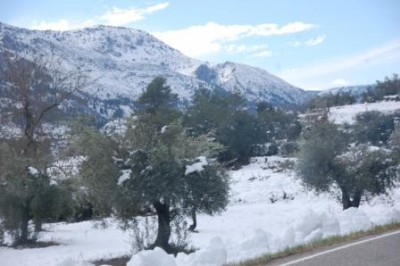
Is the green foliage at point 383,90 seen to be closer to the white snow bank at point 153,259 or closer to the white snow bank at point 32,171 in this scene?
the white snow bank at point 32,171

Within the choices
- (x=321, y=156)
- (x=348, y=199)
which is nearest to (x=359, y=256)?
(x=321, y=156)

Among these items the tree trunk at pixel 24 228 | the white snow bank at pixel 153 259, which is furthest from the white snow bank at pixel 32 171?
the white snow bank at pixel 153 259

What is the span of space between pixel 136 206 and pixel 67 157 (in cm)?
802

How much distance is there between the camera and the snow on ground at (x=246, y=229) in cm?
1074

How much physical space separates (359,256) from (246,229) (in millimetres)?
15504

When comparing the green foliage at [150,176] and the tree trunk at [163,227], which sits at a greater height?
the green foliage at [150,176]

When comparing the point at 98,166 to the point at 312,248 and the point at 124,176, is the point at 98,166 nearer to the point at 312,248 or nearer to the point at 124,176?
the point at 124,176

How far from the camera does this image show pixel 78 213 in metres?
29.7

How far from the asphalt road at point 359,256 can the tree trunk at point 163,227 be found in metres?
7.21

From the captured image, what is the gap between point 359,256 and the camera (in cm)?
849

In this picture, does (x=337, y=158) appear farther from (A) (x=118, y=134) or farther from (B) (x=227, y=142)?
(B) (x=227, y=142)

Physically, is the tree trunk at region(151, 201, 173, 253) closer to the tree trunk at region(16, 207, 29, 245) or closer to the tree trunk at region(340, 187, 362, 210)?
the tree trunk at region(16, 207, 29, 245)

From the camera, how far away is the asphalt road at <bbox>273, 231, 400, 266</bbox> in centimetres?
803

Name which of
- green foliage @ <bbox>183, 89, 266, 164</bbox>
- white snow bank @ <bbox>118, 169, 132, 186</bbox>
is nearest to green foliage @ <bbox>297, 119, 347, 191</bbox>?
white snow bank @ <bbox>118, 169, 132, 186</bbox>
